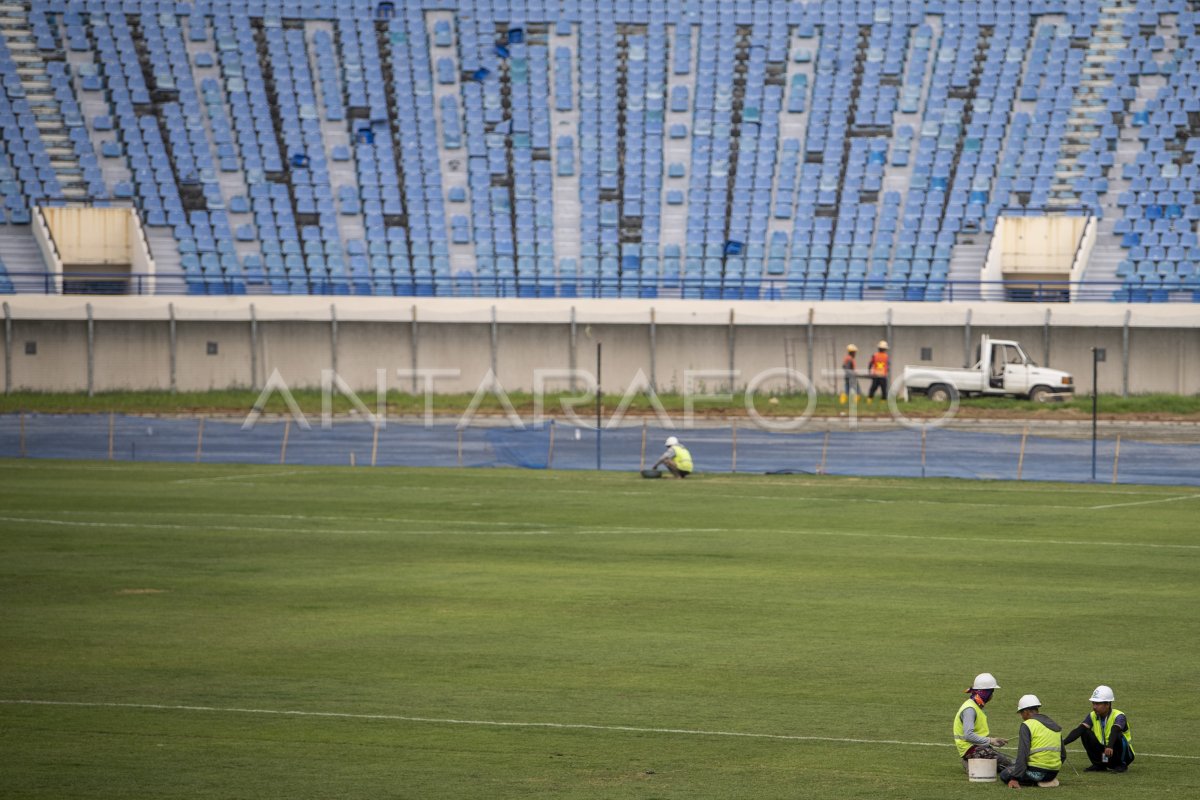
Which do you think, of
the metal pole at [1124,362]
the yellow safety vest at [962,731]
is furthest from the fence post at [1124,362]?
the yellow safety vest at [962,731]

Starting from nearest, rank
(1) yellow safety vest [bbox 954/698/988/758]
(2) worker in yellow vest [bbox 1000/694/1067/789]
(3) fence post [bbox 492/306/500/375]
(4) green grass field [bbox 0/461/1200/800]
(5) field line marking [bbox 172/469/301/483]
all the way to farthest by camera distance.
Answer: (2) worker in yellow vest [bbox 1000/694/1067/789] < (1) yellow safety vest [bbox 954/698/988/758] < (4) green grass field [bbox 0/461/1200/800] < (5) field line marking [bbox 172/469/301/483] < (3) fence post [bbox 492/306/500/375]

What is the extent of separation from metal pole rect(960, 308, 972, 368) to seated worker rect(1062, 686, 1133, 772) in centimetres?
4273

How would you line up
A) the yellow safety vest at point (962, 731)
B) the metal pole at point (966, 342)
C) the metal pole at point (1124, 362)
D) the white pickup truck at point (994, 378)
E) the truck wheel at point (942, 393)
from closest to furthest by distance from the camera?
the yellow safety vest at point (962, 731)
the white pickup truck at point (994, 378)
the truck wheel at point (942, 393)
the metal pole at point (1124, 362)
the metal pole at point (966, 342)

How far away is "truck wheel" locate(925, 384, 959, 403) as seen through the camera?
5557 cm

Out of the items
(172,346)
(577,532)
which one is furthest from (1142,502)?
(172,346)

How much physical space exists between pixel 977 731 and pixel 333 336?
45.0 meters

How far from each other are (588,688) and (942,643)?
5.02 m

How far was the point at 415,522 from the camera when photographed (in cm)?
3378

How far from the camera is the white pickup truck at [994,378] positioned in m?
55.4

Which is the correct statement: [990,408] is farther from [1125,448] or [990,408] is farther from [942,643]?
[942,643]

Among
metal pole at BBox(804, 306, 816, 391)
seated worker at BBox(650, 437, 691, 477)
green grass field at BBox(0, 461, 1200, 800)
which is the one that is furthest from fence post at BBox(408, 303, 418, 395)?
green grass field at BBox(0, 461, 1200, 800)

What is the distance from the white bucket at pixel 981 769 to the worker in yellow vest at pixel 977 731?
54mm

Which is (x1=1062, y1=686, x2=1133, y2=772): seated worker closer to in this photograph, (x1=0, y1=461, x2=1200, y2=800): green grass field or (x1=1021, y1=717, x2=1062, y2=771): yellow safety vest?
(x1=0, y1=461, x2=1200, y2=800): green grass field

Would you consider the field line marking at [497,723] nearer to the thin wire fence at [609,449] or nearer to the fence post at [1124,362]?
the thin wire fence at [609,449]
